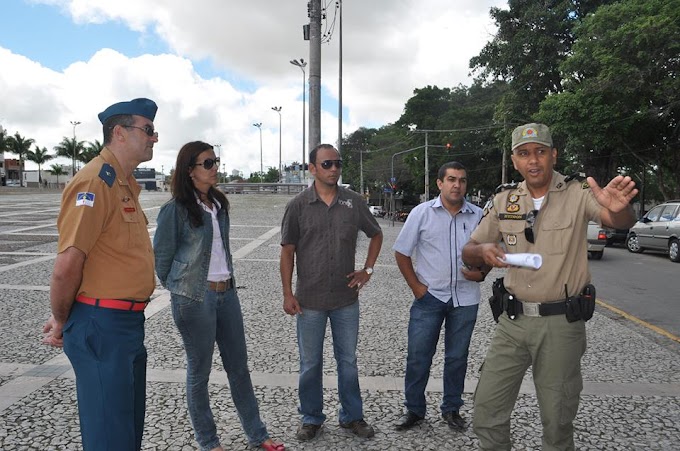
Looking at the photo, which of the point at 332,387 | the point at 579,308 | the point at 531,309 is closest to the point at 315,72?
the point at 332,387

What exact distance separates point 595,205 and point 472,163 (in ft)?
151

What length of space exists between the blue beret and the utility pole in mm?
9147

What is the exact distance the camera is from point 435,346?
11.5 ft

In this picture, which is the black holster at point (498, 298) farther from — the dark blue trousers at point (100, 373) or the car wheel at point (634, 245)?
the car wheel at point (634, 245)

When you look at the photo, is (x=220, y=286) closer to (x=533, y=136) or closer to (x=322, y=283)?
(x=322, y=283)

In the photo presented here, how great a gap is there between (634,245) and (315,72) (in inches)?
449

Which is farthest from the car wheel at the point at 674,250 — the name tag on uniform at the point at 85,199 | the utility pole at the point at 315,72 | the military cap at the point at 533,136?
the name tag on uniform at the point at 85,199

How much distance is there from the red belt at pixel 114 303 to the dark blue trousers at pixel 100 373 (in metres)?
0.02

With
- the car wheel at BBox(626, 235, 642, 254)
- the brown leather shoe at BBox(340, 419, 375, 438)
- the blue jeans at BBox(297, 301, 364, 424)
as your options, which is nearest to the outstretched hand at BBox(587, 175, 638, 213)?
the blue jeans at BBox(297, 301, 364, 424)

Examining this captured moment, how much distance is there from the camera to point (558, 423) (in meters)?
2.48

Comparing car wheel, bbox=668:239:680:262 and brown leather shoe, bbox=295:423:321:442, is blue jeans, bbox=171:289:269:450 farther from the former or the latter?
car wheel, bbox=668:239:680:262

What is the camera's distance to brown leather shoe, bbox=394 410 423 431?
3.44 meters

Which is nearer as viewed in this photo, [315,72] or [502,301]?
[502,301]

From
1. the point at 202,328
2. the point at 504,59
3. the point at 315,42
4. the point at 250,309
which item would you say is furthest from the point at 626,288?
the point at 504,59
